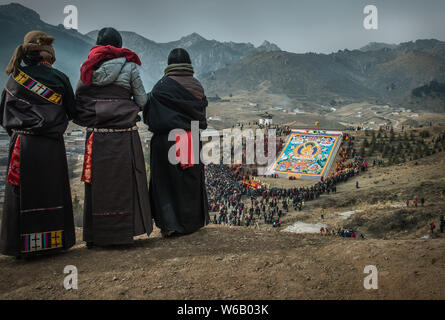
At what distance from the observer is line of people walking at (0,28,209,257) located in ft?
14.1

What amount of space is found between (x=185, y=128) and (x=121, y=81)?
112cm

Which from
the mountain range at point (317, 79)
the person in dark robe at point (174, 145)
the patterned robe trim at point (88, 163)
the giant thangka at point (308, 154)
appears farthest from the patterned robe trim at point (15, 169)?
the mountain range at point (317, 79)

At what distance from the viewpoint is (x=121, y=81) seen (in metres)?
4.66

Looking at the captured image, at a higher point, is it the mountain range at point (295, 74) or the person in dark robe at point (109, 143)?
the mountain range at point (295, 74)

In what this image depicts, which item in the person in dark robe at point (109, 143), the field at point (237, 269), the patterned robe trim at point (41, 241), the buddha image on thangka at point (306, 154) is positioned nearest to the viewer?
the field at point (237, 269)

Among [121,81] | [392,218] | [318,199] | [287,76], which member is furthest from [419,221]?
[287,76]

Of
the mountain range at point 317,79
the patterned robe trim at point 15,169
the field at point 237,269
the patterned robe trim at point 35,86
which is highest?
the mountain range at point 317,79

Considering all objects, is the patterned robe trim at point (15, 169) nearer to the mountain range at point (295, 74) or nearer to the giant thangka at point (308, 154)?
the giant thangka at point (308, 154)

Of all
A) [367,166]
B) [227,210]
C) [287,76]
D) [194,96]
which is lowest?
[227,210]

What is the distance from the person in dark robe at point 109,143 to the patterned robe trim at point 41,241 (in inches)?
→ 14.3

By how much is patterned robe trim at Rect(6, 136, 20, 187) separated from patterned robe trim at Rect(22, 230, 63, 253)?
2.19 ft

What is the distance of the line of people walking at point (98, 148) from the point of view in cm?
430

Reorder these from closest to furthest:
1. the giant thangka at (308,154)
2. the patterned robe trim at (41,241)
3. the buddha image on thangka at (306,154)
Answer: the patterned robe trim at (41,241) < the giant thangka at (308,154) < the buddha image on thangka at (306,154)
